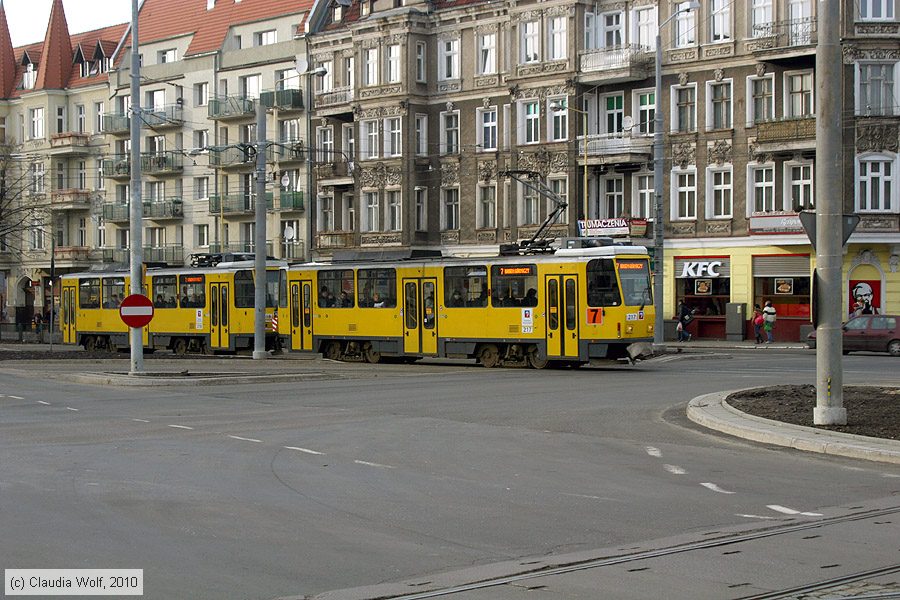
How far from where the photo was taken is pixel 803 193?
48938 mm

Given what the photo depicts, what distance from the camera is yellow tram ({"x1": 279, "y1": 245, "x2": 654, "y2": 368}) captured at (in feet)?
108

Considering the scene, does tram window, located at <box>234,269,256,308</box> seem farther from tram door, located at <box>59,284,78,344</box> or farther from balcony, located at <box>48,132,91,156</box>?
balcony, located at <box>48,132,91,156</box>

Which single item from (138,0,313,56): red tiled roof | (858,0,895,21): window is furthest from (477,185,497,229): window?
(858,0,895,21): window

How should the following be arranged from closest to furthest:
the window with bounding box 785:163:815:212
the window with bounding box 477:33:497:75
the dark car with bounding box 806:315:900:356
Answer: the dark car with bounding box 806:315:900:356
the window with bounding box 785:163:815:212
the window with bounding box 477:33:497:75

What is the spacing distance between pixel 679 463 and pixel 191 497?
5622 millimetres

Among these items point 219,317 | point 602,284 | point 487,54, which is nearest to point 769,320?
point 602,284

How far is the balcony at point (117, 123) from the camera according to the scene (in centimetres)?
7569

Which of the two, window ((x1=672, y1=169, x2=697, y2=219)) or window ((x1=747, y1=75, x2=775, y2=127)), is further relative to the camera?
window ((x1=672, y1=169, x2=697, y2=219))

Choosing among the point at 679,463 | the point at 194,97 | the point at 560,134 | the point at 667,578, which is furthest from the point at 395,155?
the point at 667,578

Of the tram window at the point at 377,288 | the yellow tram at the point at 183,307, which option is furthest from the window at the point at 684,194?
the tram window at the point at 377,288

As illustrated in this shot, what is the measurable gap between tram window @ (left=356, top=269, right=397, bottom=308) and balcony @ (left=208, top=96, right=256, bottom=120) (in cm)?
3178

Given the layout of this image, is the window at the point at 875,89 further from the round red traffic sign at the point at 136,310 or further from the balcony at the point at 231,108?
the balcony at the point at 231,108

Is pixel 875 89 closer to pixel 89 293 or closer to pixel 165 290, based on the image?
pixel 165 290

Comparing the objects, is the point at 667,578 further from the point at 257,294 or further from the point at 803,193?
the point at 803,193
